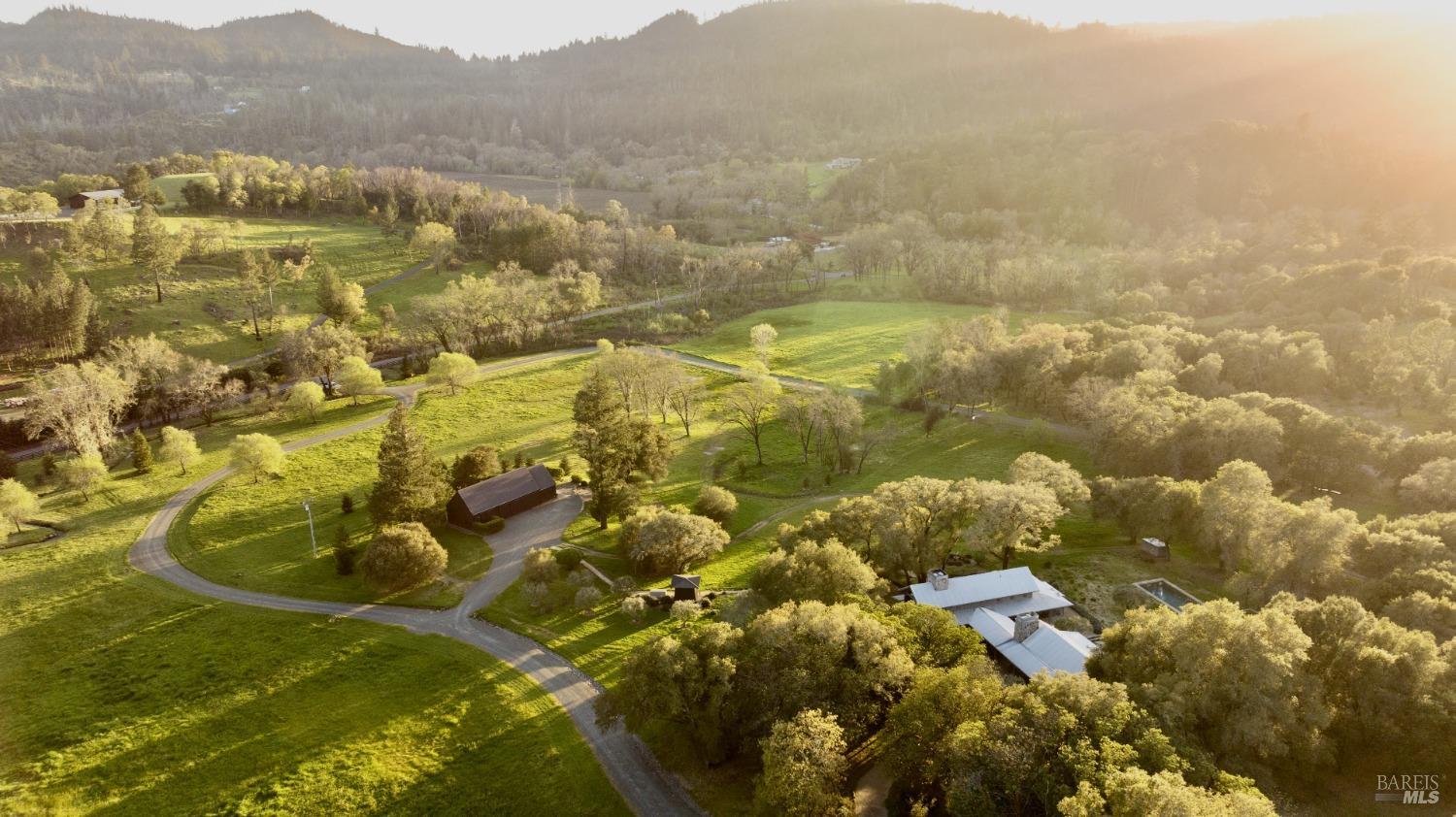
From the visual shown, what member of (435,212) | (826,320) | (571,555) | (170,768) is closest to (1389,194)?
(826,320)

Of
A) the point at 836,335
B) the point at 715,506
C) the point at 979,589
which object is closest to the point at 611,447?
the point at 715,506

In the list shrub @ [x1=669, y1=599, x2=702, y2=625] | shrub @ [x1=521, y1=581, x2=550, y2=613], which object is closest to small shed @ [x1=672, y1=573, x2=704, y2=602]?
shrub @ [x1=669, y1=599, x2=702, y2=625]

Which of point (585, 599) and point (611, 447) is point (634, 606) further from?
point (611, 447)

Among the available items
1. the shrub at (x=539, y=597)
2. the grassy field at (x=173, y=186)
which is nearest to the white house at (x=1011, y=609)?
the shrub at (x=539, y=597)

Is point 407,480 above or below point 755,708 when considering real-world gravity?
above

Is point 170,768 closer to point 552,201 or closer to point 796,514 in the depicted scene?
point 796,514

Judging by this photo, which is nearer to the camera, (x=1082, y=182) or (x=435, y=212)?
(x=435, y=212)

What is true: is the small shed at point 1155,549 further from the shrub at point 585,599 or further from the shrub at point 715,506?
the shrub at point 585,599
